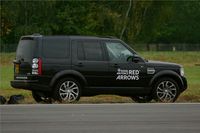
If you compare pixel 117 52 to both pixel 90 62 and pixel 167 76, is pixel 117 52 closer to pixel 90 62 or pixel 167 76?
pixel 90 62

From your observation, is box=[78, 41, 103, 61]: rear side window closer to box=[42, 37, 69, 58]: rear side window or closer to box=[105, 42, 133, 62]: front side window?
box=[105, 42, 133, 62]: front side window

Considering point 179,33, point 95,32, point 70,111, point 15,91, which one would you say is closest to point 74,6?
point 95,32

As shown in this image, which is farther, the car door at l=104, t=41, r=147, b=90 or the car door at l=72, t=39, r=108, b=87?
the car door at l=104, t=41, r=147, b=90

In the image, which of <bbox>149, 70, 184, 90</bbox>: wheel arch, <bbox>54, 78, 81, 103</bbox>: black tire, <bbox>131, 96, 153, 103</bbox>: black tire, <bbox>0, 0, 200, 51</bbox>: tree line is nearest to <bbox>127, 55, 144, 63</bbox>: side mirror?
<bbox>149, 70, 184, 90</bbox>: wheel arch

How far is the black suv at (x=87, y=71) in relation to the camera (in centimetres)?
1866

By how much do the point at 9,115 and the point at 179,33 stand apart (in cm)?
9841

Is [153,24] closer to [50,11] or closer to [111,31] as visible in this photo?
[111,31]

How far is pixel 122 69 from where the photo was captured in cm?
1914

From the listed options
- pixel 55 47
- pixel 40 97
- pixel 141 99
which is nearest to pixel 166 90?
pixel 141 99

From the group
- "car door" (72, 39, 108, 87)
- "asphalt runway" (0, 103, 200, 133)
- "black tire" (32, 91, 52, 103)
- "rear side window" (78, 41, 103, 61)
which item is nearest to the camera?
"asphalt runway" (0, 103, 200, 133)

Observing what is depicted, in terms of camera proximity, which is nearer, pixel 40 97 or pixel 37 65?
pixel 37 65

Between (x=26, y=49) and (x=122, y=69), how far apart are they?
2.80m

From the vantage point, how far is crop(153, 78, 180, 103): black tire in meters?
19.2

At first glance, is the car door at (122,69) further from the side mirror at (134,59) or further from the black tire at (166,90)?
the black tire at (166,90)
